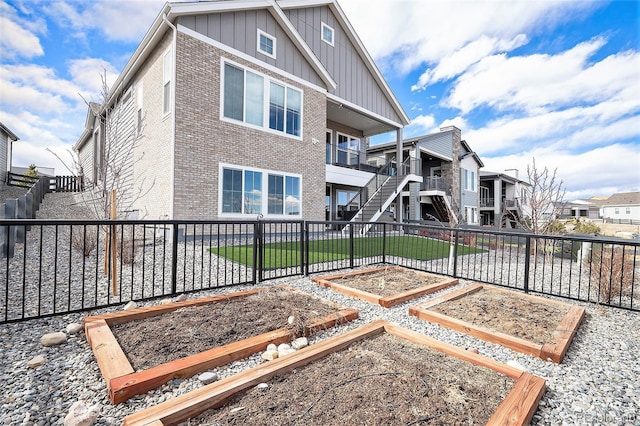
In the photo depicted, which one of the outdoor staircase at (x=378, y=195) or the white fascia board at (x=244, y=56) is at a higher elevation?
the white fascia board at (x=244, y=56)

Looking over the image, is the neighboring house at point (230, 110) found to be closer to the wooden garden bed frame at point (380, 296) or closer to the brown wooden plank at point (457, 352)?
the wooden garden bed frame at point (380, 296)

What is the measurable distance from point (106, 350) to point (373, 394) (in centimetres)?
227

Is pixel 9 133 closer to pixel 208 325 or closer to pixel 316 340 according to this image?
pixel 208 325

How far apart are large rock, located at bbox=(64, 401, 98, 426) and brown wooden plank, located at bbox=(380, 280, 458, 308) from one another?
3363 millimetres

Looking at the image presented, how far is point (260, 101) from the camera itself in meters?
10.5

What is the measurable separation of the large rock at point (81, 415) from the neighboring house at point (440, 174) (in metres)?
18.8

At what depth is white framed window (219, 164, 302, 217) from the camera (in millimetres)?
9547

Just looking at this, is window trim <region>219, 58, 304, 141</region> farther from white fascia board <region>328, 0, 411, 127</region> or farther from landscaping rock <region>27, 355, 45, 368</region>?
landscaping rock <region>27, 355, 45, 368</region>

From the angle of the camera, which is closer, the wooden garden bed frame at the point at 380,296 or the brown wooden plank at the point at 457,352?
the brown wooden plank at the point at 457,352

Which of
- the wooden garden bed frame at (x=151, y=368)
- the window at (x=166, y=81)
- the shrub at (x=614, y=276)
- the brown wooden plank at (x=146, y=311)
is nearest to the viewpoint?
the wooden garden bed frame at (x=151, y=368)

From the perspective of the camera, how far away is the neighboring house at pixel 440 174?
67.8ft

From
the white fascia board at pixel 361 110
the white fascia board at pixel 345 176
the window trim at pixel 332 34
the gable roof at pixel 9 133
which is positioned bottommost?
the white fascia board at pixel 345 176

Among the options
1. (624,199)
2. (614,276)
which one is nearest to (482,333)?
(614,276)

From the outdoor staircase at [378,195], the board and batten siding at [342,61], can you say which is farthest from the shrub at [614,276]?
the board and batten siding at [342,61]
